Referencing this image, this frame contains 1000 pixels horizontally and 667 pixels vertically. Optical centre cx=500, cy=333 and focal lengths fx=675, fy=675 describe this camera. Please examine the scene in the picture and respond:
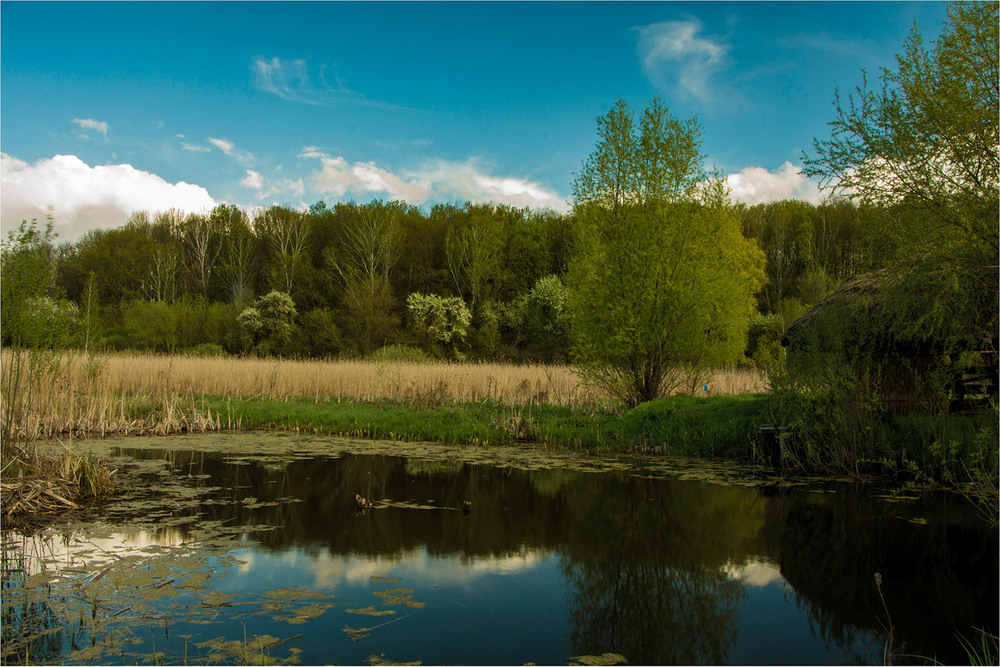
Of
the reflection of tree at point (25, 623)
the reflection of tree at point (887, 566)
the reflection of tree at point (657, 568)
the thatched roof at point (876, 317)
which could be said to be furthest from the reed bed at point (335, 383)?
the reflection of tree at point (25, 623)

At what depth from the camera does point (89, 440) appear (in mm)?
12188

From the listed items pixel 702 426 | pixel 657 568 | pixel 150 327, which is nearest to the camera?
pixel 657 568

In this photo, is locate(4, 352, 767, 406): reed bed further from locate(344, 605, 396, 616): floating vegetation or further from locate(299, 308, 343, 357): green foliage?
locate(299, 308, 343, 357): green foliage

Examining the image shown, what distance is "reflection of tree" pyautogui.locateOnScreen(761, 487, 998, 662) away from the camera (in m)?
4.91

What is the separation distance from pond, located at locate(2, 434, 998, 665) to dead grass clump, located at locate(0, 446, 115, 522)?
0.33m

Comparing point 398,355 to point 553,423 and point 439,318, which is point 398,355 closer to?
point 439,318

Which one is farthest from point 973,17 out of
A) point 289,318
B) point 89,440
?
point 289,318

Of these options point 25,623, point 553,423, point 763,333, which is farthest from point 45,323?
point 763,333

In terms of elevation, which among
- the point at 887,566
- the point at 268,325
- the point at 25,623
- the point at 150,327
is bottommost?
the point at 887,566

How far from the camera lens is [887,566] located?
6.20m

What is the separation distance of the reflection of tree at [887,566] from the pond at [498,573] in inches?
1.0

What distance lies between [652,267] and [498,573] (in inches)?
396

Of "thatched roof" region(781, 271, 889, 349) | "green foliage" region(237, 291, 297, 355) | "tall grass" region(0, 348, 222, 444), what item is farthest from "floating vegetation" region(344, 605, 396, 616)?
"green foliage" region(237, 291, 297, 355)

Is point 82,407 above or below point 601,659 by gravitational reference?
above
